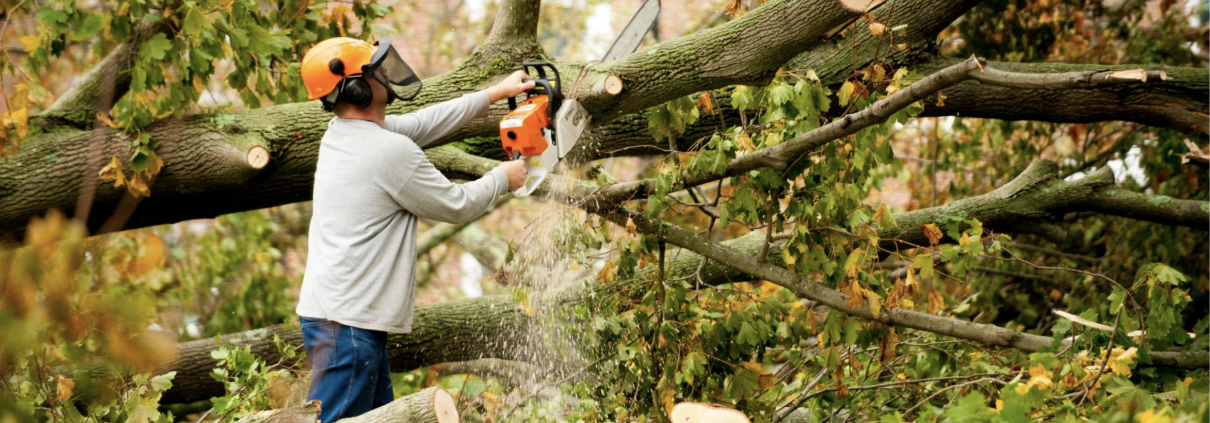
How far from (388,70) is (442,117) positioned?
332mm

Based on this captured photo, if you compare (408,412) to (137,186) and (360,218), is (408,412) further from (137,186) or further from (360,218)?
(137,186)

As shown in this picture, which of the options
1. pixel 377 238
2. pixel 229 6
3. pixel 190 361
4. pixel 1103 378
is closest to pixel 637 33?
pixel 377 238

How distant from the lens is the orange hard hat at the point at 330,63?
279cm

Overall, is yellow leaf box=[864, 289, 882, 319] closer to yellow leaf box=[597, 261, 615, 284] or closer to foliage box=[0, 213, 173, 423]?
yellow leaf box=[597, 261, 615, 284]

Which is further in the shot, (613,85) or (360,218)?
(613,85)

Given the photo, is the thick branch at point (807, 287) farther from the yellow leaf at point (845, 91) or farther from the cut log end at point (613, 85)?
the yellow leaf at point (845, 91)

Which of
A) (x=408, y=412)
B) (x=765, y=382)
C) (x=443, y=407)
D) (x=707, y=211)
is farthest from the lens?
(x=707, y=211)

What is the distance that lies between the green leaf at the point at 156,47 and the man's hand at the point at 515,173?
164 cm

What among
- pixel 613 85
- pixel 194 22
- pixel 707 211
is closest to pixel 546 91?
pixel 613 85

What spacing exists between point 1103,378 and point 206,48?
3.43m

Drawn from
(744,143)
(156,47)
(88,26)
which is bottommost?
(744,143)

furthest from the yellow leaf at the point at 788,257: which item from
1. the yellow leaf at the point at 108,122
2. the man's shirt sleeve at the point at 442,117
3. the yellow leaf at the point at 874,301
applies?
the yellow leaf at the point at 108,122

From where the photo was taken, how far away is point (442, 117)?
321 cm

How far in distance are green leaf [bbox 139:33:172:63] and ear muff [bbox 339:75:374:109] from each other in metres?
1.28
